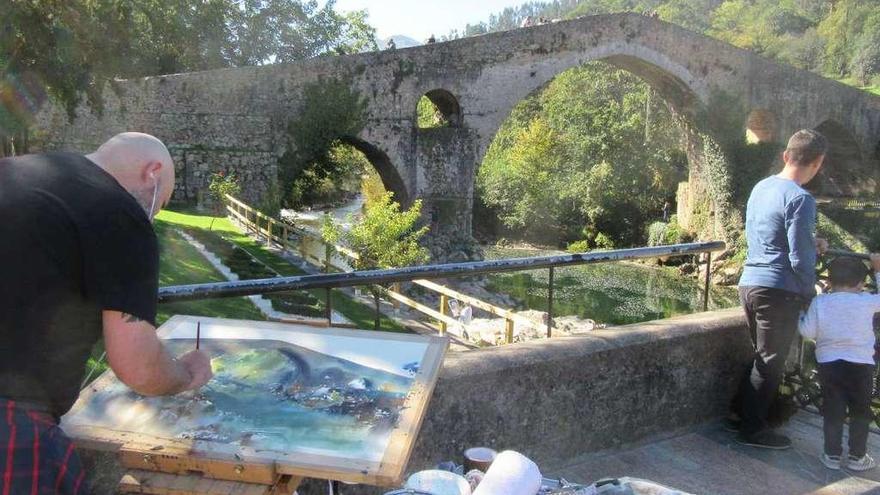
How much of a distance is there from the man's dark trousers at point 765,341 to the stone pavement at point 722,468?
0.18 m

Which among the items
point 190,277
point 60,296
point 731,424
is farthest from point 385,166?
point 60,296

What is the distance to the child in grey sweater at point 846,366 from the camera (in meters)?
3.44

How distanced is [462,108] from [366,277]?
705 inches

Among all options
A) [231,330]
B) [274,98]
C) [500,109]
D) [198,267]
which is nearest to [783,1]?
[500,109]

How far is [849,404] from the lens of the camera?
349cm

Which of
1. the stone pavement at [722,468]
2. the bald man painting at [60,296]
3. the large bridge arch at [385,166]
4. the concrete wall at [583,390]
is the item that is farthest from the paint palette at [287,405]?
A: the large bridge arch at [385,166]

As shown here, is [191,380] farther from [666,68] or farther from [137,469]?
[666,68]

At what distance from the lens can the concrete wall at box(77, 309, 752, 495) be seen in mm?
2861

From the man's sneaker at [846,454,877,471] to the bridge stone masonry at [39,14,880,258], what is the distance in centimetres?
1124

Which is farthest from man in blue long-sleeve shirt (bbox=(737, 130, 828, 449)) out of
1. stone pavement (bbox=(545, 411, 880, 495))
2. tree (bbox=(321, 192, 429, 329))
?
tree (bbox=(321, 192, 429, 329))

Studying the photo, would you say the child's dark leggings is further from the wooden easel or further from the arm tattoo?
the arm tattoo

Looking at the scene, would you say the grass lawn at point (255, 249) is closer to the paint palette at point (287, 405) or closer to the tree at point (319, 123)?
the tree at point (319, 123)

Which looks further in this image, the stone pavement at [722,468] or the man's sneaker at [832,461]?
the man's sneaker at [832,461]

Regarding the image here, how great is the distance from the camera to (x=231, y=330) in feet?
8.05
